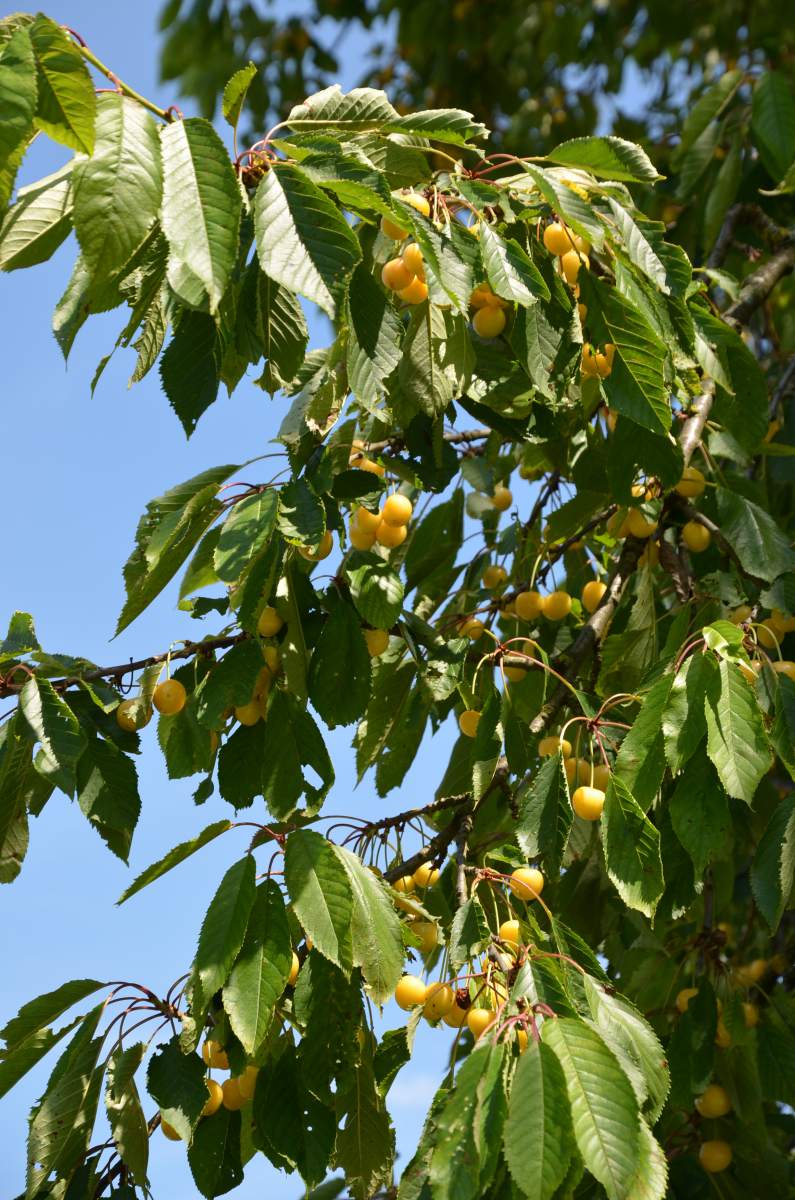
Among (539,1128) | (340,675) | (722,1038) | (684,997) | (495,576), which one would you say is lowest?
(539,1128)

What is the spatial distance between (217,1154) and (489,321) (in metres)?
1.15

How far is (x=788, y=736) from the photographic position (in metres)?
1.85

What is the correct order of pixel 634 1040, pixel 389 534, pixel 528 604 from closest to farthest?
pixel 634 1040 < pixel 389 534 < pixel 528 604

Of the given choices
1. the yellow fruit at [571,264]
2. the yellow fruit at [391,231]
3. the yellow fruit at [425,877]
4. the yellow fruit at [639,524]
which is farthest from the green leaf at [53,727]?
the yellow fruit at [639,524]

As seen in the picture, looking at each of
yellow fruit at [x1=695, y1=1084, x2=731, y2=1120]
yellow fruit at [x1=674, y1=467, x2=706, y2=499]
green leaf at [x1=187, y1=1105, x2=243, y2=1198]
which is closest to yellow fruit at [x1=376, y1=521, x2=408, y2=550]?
yellow fruit at [x1=674, y1=467, x2=706, y2=499]

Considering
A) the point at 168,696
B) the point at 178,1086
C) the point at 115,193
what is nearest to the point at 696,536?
the point at 168,696

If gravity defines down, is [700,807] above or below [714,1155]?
above

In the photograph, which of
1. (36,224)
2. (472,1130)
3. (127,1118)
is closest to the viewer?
(472,1130)

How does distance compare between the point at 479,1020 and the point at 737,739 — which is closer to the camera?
the point at 479,1020

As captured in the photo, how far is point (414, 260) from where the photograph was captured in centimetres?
166

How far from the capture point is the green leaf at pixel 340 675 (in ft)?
5.99

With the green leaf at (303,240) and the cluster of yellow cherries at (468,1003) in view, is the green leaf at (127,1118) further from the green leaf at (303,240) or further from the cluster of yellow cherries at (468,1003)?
the green leaf at (303,240)

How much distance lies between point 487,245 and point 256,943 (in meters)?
0.88

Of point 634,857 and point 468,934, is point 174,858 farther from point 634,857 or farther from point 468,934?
point 634,857
